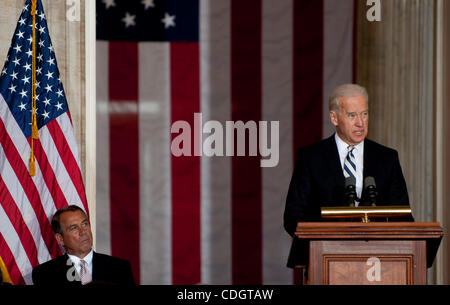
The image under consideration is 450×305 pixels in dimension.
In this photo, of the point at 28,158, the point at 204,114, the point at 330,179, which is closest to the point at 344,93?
the point at 330,179

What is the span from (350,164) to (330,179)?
142 millimetres

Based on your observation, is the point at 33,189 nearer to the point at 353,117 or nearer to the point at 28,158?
the point at 28,158

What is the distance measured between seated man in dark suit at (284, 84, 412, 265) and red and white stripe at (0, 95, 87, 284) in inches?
73.8

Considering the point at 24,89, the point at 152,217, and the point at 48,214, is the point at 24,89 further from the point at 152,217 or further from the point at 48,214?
the point at 152,217

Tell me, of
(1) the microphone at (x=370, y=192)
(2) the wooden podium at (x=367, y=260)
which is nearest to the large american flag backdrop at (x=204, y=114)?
(1) the microphone at (x=370, y=192)

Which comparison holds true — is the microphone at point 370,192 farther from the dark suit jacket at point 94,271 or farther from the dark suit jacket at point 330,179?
the dark suit jacket at point 94,271

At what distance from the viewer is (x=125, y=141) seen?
7.81 m

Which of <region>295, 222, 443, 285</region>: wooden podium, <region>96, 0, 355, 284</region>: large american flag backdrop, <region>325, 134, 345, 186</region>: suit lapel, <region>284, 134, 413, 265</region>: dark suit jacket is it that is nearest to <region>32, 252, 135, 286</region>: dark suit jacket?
<region>284, 134, 413, 265</region>: dark suit jacket

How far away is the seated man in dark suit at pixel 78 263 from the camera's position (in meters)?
5.05

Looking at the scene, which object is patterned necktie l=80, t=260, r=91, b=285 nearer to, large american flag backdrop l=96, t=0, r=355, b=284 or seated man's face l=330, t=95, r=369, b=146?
seated man's face l=330, t=95, r=369, b=146

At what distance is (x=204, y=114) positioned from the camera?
777 cm

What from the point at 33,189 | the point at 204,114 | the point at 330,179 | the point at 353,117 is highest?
the point at 204,114

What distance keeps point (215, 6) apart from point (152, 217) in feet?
6.73
